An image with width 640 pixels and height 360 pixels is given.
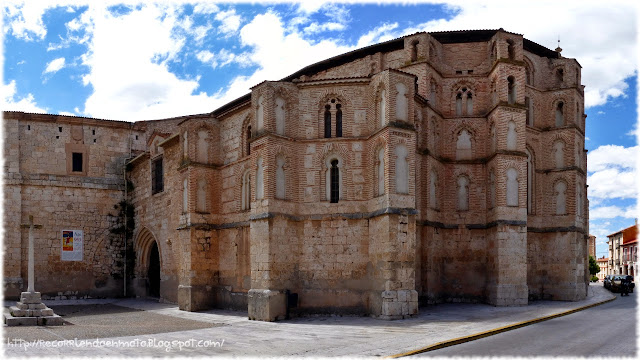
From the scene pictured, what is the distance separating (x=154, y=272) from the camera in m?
27.6

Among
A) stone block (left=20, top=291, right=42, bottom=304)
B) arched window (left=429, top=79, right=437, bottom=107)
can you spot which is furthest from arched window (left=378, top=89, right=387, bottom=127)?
stone block (left=20, top=291, right=42, bottom=304)

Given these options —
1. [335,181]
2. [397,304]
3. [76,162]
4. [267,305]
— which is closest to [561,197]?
[335,181]

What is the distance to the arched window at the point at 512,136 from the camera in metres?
22.1

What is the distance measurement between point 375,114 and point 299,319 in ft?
23.2

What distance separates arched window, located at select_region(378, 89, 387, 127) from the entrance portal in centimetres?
1431

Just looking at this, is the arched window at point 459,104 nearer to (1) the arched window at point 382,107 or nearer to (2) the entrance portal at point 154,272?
(1) the arched window at point 382,107

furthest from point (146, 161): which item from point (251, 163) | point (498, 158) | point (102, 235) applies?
point (498, 158)

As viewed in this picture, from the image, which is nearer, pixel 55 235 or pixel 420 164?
pixel 420 164

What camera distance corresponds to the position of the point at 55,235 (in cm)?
2745

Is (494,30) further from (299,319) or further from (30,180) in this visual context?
(30,180)

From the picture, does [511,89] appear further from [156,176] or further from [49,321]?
[49,321]

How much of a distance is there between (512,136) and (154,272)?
17863 millimetres

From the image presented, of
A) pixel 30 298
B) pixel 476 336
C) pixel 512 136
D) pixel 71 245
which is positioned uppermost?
pixel 512 136

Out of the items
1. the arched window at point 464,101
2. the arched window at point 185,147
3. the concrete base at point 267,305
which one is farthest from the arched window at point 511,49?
the concrete base at point 267,305
